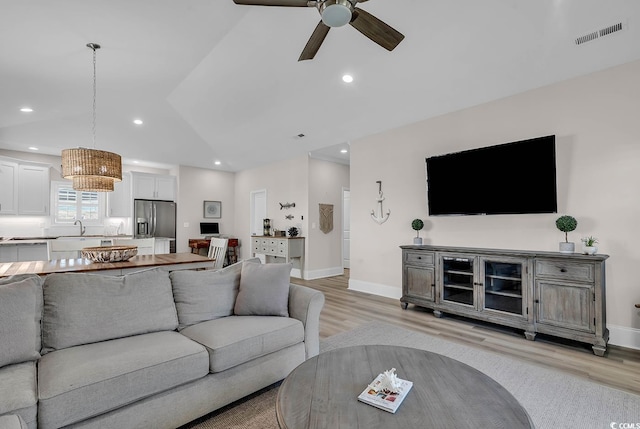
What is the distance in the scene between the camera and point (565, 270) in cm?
292

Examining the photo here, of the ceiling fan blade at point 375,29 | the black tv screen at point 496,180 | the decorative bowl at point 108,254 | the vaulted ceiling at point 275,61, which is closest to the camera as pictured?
the ceiling fan blade at point 375,29

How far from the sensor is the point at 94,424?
1.46 metres

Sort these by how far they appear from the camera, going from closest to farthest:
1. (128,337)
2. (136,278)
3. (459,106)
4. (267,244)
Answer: (128,337) → (136,278) → (459,106) → (267,244)

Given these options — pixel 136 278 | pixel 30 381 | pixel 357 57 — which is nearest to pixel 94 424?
pixel 30 381

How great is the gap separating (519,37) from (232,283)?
358 cm

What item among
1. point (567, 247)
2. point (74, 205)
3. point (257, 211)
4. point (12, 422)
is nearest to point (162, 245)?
point (74, 205)

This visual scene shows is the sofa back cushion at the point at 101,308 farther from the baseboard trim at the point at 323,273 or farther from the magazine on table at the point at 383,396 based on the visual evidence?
the baseboard trim at the point at 323,273

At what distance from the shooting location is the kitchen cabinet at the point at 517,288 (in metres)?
2.79

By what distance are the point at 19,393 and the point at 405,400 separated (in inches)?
66.3

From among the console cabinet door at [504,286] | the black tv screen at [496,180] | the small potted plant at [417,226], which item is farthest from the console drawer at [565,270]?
the small potted plant at [417,226]

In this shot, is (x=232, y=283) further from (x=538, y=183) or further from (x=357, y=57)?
(x=538, y=183)

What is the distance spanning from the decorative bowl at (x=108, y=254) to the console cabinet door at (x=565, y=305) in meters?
4.41

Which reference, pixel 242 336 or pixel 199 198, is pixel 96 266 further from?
pixel 199 198

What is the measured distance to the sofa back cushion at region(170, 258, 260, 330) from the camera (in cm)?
230
